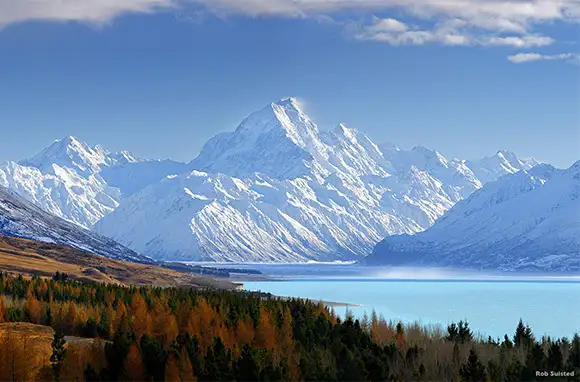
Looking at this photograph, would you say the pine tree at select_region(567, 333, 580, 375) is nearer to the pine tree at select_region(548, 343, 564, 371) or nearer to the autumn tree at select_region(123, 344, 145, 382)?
the pine tree at select_region(548, 343, 564, 371)

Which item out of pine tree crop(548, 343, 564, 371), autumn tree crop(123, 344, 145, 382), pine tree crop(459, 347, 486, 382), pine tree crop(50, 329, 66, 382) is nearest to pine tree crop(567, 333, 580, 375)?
pine tree crop(548, 343, 564, 371)

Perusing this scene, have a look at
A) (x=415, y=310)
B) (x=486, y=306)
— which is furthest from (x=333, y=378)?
(x=486, y=306)

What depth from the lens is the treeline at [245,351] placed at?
5347cm

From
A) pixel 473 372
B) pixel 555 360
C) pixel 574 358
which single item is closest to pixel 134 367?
pixel 473 372

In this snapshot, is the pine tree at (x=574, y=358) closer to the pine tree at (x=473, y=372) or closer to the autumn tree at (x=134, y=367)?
the pine tree at (x=473, y=372)

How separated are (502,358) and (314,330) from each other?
17642mm

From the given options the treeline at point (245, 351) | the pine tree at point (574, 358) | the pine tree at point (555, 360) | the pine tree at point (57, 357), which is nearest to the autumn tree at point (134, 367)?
the treeline at point (245, 351)

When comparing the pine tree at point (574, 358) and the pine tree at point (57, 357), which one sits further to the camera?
the pine tree at point (574, 358)

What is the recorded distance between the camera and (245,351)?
189 ft

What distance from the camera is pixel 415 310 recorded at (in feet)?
565

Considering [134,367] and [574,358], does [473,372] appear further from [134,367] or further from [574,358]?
[134,367]

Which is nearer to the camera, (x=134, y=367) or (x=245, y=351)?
(x=134, y=367)

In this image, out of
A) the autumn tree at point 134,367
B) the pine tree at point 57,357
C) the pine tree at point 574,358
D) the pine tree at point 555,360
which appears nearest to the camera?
the pine tree at point 57,357

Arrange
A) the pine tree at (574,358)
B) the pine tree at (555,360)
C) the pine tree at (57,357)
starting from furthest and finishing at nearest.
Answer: the pine tree at (574,358)
the pine tree at (555,360)
the pine tree at (57,357)
